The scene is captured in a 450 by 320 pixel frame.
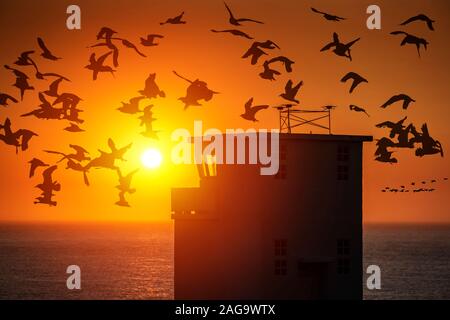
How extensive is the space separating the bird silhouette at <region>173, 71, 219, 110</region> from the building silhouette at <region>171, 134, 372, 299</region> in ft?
13.4

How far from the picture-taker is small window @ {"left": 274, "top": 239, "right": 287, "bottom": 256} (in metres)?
37.8

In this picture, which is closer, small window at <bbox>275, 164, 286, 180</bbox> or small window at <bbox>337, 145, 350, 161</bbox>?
small window at <bbox>275, 164, 286, 180</bbox>

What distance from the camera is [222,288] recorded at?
37.4m

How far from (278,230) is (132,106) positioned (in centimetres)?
888

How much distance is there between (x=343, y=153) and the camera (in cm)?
3909

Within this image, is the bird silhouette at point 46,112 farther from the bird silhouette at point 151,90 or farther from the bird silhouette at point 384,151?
the bird silhouette at point 384,151

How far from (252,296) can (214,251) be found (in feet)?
9.10

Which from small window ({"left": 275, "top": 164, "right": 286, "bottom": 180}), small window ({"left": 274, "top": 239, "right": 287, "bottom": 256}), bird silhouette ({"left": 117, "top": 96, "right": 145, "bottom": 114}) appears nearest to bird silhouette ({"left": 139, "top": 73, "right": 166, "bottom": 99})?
bird silhouette ({"left": 117, "top": 96, "right": 145, "bottom": 114})

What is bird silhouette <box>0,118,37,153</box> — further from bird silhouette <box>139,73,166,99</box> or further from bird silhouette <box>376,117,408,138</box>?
bird silhouette <box>376,117,408,138</box>

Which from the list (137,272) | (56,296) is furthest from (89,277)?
(56,296)
